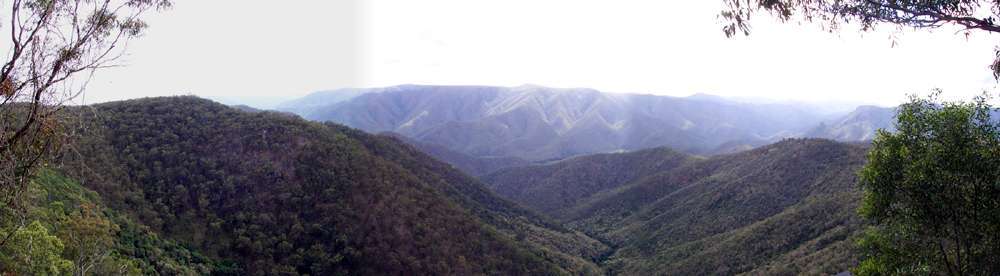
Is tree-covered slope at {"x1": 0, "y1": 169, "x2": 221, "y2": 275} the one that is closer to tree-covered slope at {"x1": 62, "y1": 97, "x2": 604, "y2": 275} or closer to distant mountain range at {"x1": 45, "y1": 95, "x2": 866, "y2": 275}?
distant mountain range at {"x1": 45, "y1": 95, "x2": 866, "y2": 275}

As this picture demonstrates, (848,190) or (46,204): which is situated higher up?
(46,204)

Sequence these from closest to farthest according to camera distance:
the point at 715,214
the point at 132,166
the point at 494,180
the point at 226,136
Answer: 1. the point at 132,166
2. the point at 226,136
3. the point at 715,214
4. the point at 494,180

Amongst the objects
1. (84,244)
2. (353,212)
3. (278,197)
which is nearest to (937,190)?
(84,244)

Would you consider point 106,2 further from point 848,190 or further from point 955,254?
point 848,190

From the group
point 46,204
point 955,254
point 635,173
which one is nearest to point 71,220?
point 46,204

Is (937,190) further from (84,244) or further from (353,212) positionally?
(353,212)

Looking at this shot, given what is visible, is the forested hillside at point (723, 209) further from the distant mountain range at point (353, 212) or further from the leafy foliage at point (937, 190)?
the leafy foliage at point (937, 190)

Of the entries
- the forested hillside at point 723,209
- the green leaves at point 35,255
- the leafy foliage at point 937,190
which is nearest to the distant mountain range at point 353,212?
the forested hillside at point 723,209

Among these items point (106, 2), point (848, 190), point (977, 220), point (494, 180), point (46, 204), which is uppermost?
point (106, 2)
